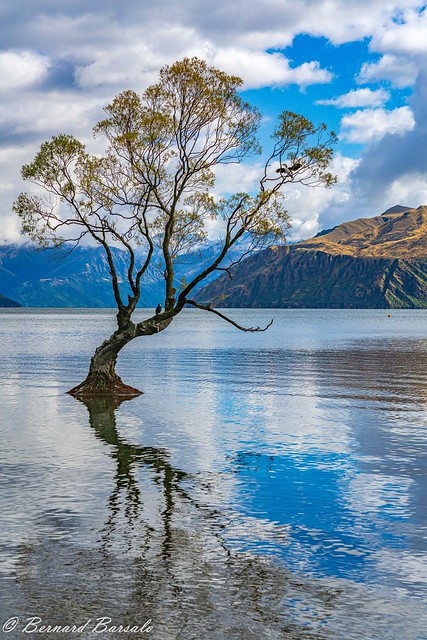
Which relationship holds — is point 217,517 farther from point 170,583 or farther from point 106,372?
point 106,372

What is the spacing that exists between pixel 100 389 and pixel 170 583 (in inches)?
1692

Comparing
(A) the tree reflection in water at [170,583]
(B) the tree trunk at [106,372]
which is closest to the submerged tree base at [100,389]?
(B) the tree trunk at [106,372]

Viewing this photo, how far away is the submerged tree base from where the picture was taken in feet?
195

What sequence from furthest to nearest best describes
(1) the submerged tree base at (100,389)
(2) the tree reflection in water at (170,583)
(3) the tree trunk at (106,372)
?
1. (1) the submerged tree base at (100,389)
2. (3) the tree trunk at (106,372)
3. (2) the tree reflection in water at (170,583)

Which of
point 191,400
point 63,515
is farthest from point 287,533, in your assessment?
point 191,400

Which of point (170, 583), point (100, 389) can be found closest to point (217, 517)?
point (170, 583)

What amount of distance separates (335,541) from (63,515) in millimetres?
9267

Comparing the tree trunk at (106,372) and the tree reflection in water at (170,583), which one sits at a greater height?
the tree trunk at (106,372)

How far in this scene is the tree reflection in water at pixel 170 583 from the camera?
15.3 meters

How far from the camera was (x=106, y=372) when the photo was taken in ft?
197

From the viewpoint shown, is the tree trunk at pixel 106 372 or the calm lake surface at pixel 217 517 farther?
the tree trunk at pixel 106 372

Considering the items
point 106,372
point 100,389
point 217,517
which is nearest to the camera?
point 217,517

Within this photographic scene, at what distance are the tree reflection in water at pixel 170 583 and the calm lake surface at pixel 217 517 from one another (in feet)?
0.18

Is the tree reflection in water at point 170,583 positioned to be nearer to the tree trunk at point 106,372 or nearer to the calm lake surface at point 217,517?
the calm lake surface at point 217,517
